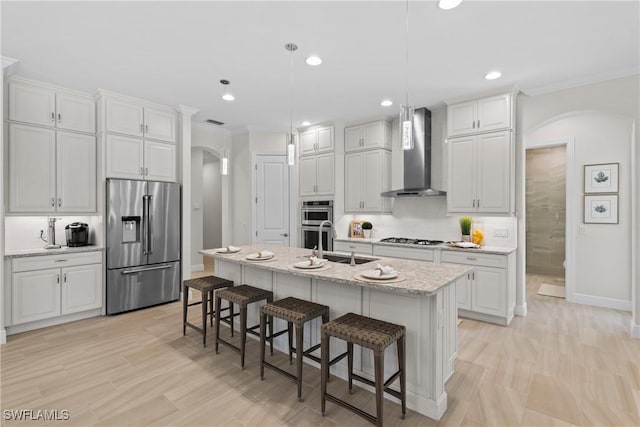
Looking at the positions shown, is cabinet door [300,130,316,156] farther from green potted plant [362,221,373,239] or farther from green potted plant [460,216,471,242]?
green potted plant [460,216,471,242]

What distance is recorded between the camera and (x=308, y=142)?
18.7ft

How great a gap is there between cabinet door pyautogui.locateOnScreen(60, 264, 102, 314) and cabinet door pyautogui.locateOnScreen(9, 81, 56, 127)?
1.74 meters

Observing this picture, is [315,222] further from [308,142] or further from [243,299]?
[243,299]

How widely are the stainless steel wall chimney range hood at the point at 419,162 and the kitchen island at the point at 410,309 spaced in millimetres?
2072

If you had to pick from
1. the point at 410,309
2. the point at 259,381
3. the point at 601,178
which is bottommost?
the point at 259,381

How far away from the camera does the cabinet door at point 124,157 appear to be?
4.01 m

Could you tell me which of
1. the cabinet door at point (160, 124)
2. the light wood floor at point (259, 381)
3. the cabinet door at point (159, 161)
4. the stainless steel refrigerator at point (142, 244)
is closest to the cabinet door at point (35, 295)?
the light wood floor at point (259, 381)

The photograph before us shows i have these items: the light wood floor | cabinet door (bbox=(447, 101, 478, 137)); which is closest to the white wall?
cabinet door (bbox=(447, 101, 478, 137))

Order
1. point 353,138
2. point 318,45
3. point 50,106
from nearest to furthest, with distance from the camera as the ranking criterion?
1. point 318,45
2. point 50,106
3. point 353,138

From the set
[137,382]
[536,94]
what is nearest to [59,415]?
[137,382]

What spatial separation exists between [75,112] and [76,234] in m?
1.49

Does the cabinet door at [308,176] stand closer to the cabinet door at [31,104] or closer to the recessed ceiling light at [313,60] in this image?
the recessed ceiling light at [313,60]

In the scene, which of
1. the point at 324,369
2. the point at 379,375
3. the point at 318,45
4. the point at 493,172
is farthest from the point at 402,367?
the point at 493,172

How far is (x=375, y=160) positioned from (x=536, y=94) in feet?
7.20
